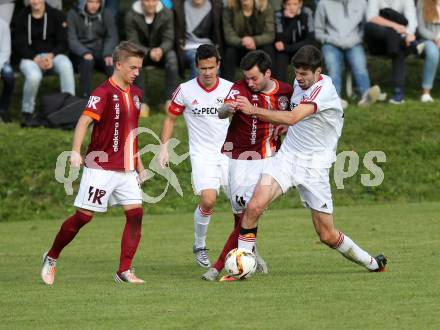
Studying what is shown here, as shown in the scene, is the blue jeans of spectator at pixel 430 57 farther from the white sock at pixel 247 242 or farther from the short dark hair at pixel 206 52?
the white sock at pixel 247 242

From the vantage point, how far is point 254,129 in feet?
37.8

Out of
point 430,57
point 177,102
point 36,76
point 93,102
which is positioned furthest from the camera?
point 430,57

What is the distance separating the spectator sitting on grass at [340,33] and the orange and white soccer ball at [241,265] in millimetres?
9540

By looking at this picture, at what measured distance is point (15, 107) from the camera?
21531mm

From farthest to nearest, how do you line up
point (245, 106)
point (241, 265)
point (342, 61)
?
point (342, 61) < point (241, 265) < point (245, 106)

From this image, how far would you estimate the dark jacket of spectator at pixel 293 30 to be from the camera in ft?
65.0

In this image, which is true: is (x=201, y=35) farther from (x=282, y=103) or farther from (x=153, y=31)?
(x=282, y=103)

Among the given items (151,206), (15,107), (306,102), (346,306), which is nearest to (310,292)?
(346,306)

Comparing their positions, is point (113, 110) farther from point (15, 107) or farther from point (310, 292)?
point (15, 107)

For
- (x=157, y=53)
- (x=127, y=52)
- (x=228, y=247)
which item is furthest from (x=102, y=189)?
(x=157, y=53)

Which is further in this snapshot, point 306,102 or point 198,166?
point 198,166

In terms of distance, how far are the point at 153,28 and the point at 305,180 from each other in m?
9.14

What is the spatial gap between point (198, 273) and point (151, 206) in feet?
21.8

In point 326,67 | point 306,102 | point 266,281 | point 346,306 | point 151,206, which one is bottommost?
point 151,206
